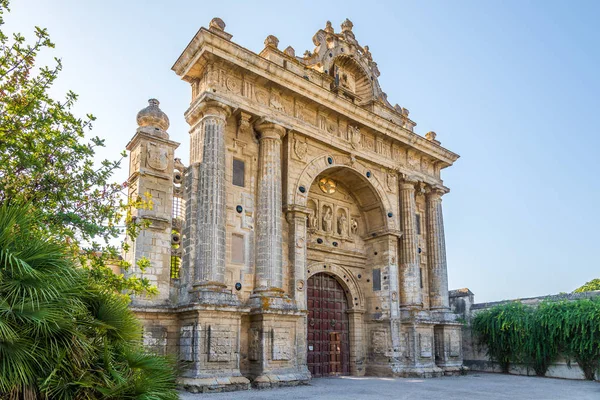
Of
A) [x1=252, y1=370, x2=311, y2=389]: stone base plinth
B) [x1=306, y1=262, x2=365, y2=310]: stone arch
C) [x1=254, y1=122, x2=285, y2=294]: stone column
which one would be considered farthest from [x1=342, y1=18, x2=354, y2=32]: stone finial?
[x1=252, y1=370, x2=311, y2=389]: stone base plinth

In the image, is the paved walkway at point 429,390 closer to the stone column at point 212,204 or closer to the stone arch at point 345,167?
the stone column at point 212,204

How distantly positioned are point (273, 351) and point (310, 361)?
11.5ft

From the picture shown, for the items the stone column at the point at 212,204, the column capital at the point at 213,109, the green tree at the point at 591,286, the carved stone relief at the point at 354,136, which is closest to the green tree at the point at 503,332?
the carved stone relief at the point at 354,136

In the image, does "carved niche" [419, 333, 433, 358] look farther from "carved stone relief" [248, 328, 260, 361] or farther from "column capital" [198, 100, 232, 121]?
"column capital" [198, 100, 232, 121]

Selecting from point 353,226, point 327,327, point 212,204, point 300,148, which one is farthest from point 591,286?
point 212,204

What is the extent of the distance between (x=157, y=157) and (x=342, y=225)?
7249 millimetres

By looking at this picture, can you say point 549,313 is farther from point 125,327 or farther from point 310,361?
point 125,327

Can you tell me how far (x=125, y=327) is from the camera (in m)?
6.02

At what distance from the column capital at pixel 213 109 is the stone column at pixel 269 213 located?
1.37 metres

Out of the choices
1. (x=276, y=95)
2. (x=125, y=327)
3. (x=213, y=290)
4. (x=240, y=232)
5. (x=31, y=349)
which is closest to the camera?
(x=31, y=349)

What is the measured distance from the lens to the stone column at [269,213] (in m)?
13.6

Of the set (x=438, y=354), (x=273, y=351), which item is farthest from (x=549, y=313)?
(x=273, y=351)

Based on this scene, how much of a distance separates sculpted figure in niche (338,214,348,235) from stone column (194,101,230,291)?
228 inches

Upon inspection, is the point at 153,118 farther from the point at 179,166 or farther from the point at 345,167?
the point at 345,167
